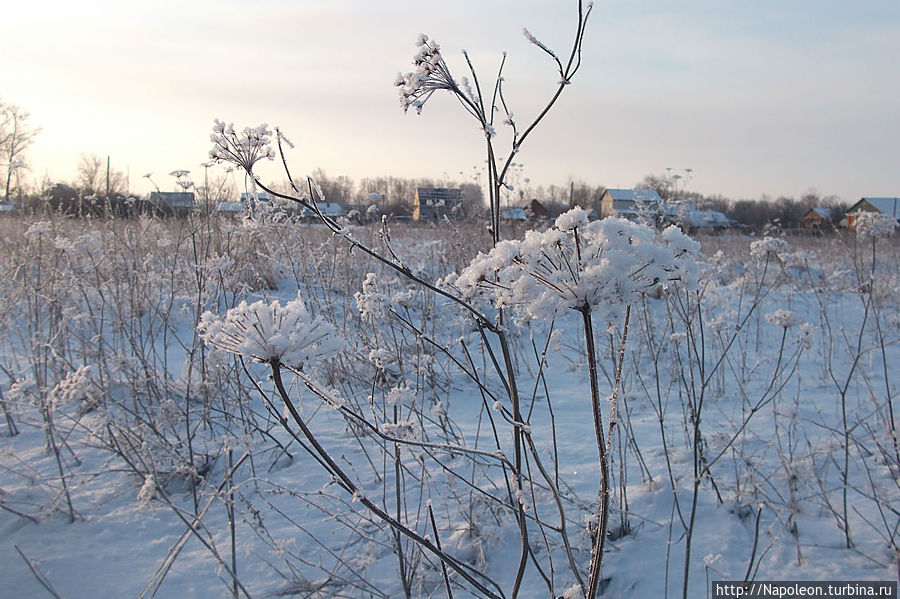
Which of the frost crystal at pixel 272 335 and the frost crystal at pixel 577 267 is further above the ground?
the frost crystal at pixel 577 267

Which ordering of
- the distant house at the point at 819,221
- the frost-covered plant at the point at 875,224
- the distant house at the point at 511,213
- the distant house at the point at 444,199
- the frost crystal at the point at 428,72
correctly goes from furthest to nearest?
the distant house at the point at 444,199 → the distant house at the point at 511,213 → the distant house at the point at 819,221 → the frost-covered plant at the point at 875,224 → the frost crystal at the point at 428,72

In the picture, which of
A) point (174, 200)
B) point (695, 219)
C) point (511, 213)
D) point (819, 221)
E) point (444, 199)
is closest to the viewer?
point (174, 200)

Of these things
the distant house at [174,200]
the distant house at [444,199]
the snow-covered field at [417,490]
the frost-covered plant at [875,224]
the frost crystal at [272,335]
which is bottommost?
the snow-covered field at [417,490]

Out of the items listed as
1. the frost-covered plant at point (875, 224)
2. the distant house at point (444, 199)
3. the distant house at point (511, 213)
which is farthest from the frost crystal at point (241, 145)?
the distant house at point (444, 199)

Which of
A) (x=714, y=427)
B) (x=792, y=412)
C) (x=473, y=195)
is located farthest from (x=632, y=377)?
(x=473, y=195)

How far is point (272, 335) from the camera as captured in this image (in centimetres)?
85

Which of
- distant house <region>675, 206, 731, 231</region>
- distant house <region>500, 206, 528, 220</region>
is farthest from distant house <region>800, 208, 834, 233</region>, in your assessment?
distant house <region>500, 206, 528, 220</region>

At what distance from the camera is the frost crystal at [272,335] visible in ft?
2.68

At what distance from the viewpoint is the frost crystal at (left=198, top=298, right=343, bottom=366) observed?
32.2 inches

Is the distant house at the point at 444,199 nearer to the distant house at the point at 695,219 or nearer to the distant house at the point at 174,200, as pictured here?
the distant house at the point at 695,219

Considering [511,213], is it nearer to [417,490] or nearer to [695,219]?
[417,490]

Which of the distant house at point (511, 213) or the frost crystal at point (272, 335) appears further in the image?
the distant house at point (511, 213)

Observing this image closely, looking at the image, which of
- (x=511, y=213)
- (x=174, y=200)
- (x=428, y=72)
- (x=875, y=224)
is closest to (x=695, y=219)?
(x=511, y=213)

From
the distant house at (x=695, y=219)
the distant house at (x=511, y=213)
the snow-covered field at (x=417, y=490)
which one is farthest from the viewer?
the distant house at (x=511, y=213)
